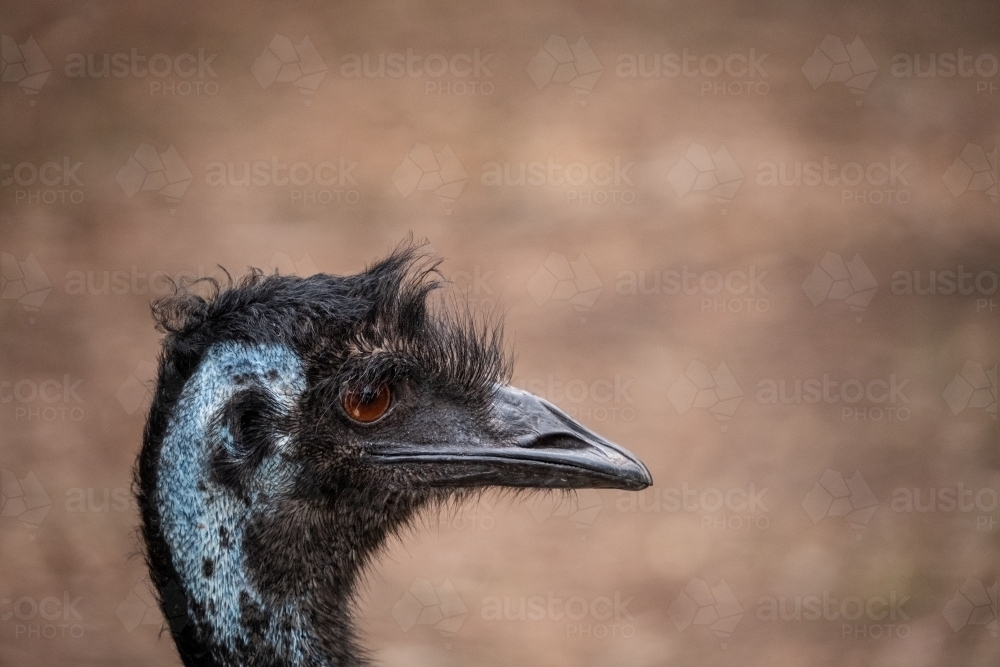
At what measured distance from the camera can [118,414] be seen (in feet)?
19.1

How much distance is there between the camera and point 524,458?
2.54 m

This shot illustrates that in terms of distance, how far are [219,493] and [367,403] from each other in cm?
37

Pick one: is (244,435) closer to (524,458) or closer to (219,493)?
(219,493)

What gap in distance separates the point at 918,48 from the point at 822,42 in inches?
24.8

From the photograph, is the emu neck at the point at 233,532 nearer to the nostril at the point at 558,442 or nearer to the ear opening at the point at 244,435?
the ear opening at the point at 244,435

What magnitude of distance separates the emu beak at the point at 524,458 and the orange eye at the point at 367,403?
0.09 m

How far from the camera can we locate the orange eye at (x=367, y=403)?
2459mm

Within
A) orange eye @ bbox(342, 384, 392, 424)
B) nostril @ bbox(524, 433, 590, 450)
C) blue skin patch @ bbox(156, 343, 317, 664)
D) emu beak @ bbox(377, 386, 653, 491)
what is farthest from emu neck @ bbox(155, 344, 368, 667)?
nostril @ bbox(524, 433, 590, 450)

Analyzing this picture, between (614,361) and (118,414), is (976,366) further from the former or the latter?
(118,414)

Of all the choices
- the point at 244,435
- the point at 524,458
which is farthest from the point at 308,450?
the point at 524,458

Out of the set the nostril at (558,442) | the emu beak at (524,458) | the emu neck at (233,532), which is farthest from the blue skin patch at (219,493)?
the nostril at (558,442)

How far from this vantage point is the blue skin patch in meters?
→ 2.35

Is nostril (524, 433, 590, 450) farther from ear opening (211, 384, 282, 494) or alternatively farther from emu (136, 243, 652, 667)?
ear opening (211, 384, 282, 494)

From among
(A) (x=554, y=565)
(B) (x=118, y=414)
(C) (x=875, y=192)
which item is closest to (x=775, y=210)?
(C) (x=875, y=192)
